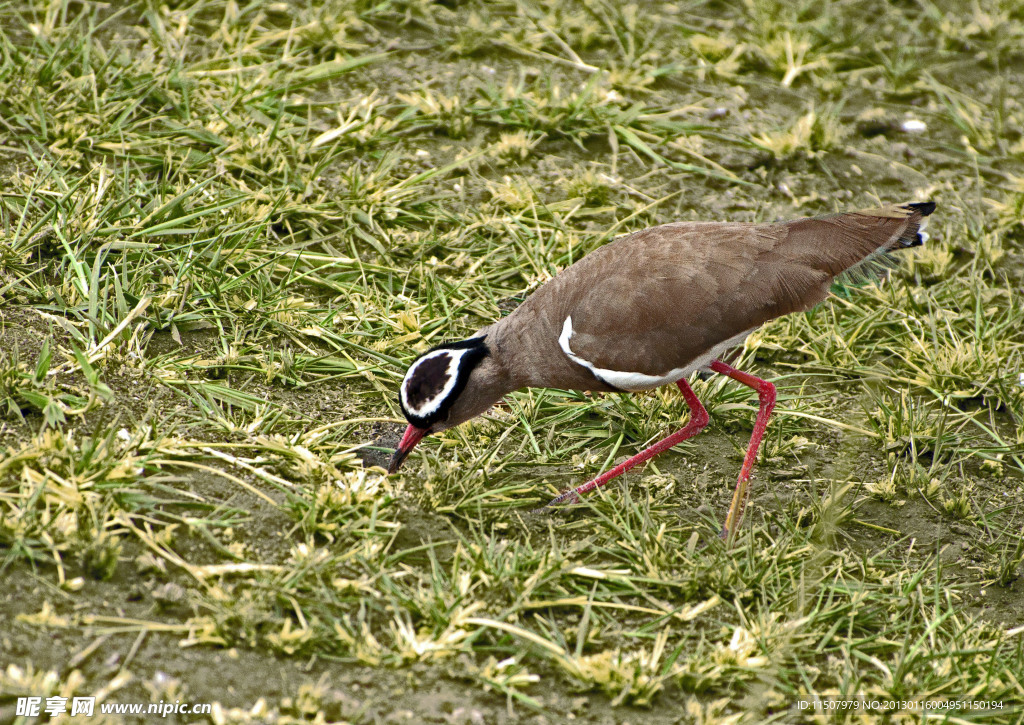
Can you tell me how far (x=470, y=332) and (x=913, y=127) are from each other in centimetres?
380

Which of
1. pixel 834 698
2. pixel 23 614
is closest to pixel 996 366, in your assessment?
pixel 834 698

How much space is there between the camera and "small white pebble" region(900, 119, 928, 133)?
7270mm

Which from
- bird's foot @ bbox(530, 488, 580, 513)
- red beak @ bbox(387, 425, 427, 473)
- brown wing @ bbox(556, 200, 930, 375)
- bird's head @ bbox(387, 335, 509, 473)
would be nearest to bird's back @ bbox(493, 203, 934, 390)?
brown wing @ bbox(556, 200, 930, 375)

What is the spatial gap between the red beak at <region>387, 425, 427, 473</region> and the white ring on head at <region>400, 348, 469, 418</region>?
84 millimetres

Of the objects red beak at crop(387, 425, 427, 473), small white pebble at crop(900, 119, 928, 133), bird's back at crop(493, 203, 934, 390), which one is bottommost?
red beak at crop(387, 425, 427, 473)

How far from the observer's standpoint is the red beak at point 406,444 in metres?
4.58

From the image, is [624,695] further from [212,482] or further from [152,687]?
[212,482]

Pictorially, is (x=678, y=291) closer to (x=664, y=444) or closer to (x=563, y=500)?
(x=664, y=444)

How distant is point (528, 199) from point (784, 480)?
235 centimetres

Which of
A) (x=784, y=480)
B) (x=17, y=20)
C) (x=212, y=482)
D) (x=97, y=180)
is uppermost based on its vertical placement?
(x=17, y=20)

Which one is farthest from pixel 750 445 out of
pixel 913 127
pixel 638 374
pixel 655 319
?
pixel 913 127

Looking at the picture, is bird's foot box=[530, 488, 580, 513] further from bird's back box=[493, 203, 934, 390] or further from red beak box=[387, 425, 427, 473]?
red beak box=[387, 425, 427, 473]

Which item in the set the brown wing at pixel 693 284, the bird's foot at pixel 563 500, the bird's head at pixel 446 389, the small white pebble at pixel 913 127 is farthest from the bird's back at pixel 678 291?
the small white pebble at pixel 913 127

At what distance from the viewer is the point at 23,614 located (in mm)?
3518
